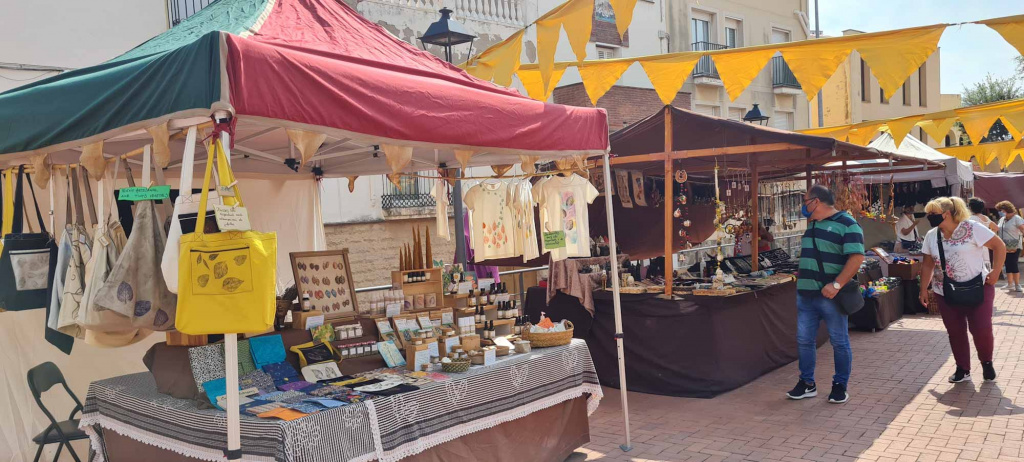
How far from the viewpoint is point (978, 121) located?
464 inches

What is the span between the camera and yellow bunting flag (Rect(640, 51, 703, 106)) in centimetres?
691

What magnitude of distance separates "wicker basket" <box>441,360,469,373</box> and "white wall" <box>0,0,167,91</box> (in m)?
8.63

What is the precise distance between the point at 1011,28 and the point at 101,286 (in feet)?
18.9

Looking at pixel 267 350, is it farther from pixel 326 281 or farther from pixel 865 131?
pixel 865 131

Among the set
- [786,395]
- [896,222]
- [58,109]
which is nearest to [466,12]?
[896,222]

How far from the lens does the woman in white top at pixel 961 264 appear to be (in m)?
6.48

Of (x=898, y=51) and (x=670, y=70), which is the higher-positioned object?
(x=670, y=70)

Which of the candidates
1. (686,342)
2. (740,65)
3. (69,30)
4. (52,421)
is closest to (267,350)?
(52,421)

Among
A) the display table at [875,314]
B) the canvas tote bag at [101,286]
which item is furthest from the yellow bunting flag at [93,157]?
the display table at [875,314]

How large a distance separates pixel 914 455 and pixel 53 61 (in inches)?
448

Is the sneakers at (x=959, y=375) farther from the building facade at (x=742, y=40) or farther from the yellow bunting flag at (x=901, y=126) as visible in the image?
the building facade at (x=742, y=40)

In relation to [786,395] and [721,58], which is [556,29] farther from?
[786,395]

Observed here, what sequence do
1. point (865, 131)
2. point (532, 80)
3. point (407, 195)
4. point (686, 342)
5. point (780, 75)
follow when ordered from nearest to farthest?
point (686, 342) < point (532, 80) < point (865, 131) < point (407, 195) < point (780, 75)

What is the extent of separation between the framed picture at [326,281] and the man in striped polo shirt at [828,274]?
12.1 feet
